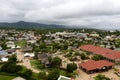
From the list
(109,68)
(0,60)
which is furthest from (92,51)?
(0,60)

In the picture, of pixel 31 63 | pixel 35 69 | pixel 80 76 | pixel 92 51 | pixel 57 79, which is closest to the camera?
pixel 57 79

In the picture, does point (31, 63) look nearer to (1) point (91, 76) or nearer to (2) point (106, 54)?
(1) point (91, 76)

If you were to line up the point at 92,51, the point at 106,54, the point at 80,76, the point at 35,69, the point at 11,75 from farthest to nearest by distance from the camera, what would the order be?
the point at 92,51, the point at 106,54, the point at 35,69, the point at 80,76, the point at 11,75

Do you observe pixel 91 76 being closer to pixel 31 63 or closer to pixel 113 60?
pixel 113 60

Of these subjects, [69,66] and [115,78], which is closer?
[115,78]

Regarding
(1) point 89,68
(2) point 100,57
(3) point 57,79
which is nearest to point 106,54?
(2) point 100,57

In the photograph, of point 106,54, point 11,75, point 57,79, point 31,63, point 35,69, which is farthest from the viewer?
point 106,54

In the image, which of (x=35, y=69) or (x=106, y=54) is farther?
(x=106, y=54)

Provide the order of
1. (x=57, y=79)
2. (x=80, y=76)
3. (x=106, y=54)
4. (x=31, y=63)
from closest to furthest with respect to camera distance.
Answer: (x=57, y=79)
(x=80, y=76)
(x=31, y=63)
(x=106, y=54)
